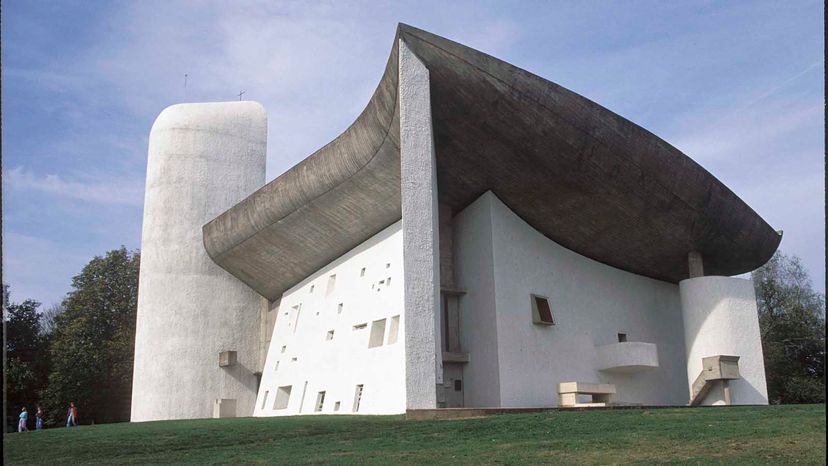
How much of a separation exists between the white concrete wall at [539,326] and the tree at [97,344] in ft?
61.5

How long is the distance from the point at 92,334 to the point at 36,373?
9.32ft

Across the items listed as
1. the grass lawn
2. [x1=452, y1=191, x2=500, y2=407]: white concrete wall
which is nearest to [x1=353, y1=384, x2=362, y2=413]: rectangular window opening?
[x1=452, y1=191, x2=500, y2=407]: white concrete wall

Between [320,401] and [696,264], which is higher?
[696,264]

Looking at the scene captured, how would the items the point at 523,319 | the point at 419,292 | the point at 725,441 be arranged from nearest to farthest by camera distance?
the point at 725,441 < the point at 419,292 < the point at 523,319

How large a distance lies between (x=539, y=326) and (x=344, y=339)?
5.22 m

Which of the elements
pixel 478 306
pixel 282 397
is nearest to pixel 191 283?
pixel 282 397

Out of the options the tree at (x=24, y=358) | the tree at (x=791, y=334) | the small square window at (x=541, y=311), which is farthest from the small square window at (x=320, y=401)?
the tree at (x=791, y=334)

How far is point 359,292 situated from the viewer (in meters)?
20.7

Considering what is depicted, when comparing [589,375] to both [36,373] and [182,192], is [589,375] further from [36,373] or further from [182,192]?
[36,373]

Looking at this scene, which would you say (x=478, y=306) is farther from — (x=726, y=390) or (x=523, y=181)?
(x=726, y=390)

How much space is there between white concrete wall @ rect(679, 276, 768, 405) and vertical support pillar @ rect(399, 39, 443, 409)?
895cm

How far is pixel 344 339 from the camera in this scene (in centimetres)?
2077

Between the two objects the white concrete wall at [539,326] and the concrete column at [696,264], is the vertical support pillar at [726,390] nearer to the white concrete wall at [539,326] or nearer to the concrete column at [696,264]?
the white concrete wall at [539,326]

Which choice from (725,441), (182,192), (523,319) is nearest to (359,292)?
(523,319)
